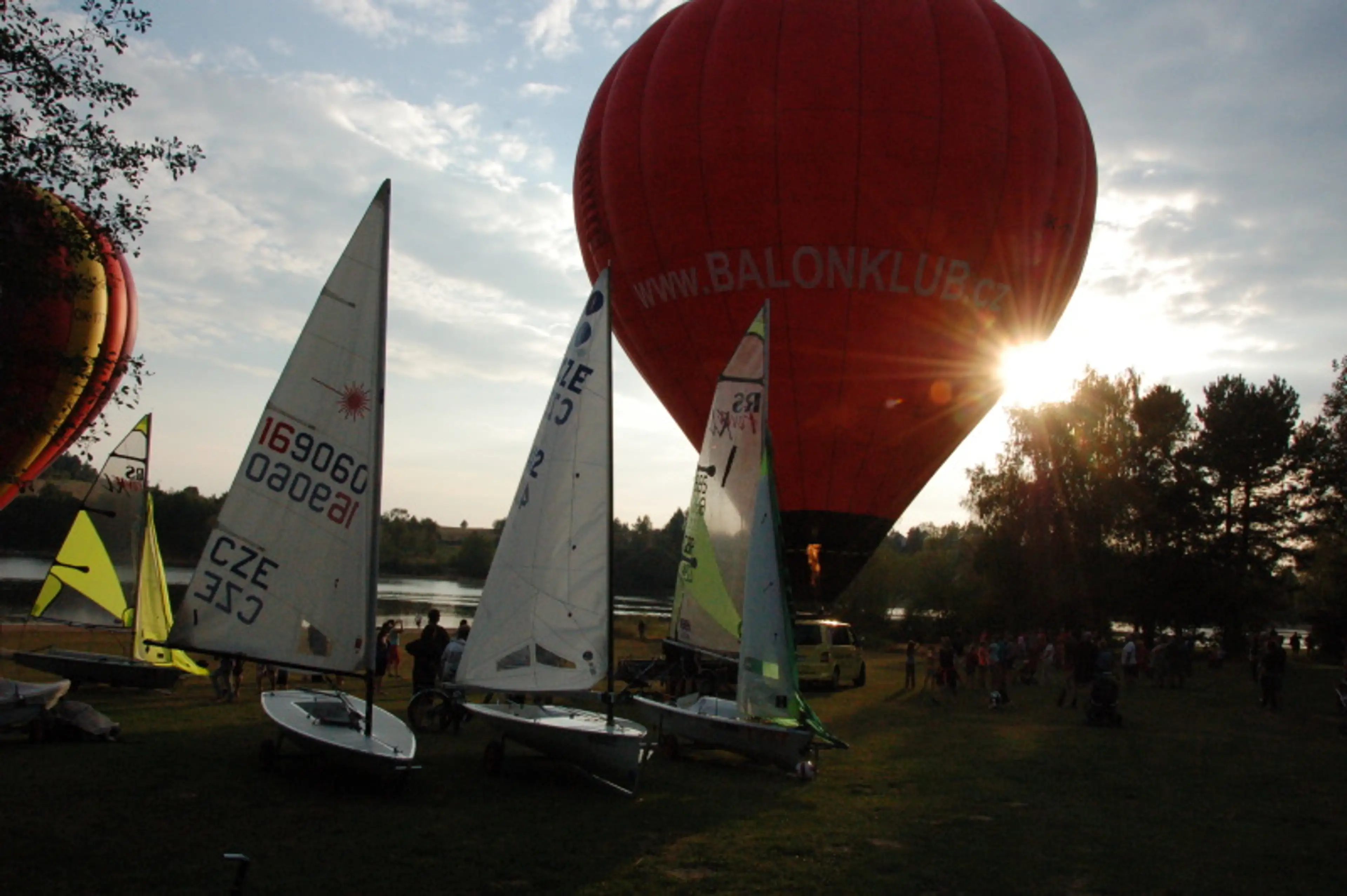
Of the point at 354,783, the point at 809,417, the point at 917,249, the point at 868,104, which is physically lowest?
the point at 354,783

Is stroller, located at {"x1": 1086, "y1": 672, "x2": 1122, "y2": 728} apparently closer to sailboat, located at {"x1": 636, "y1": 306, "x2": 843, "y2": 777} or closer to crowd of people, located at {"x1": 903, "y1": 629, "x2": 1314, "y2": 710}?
crowd of people, located at {"x1": 903, "y1": 629, "x2": 1314, "y2": 710}

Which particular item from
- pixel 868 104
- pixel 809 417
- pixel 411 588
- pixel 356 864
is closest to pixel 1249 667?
pixel 809 417

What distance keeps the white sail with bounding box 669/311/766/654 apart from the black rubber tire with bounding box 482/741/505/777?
3711 mm

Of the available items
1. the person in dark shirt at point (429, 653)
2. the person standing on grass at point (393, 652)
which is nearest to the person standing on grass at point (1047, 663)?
the person standing on grass at point (393, 652)

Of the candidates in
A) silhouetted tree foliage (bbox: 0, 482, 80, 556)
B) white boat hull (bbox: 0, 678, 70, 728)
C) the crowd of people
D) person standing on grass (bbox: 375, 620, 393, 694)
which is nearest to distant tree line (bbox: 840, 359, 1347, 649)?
the crowd of people

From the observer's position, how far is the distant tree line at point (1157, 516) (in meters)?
43.9

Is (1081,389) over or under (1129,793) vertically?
over

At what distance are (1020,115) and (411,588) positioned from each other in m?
81.2

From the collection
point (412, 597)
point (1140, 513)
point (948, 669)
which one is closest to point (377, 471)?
point (948, 669)

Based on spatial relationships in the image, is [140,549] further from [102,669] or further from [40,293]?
[40,293]

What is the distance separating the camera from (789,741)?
38.0 ft

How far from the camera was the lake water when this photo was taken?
5459cm

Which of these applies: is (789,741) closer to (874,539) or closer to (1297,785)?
(1297,785)

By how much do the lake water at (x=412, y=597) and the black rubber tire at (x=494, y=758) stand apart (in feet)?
79.1
